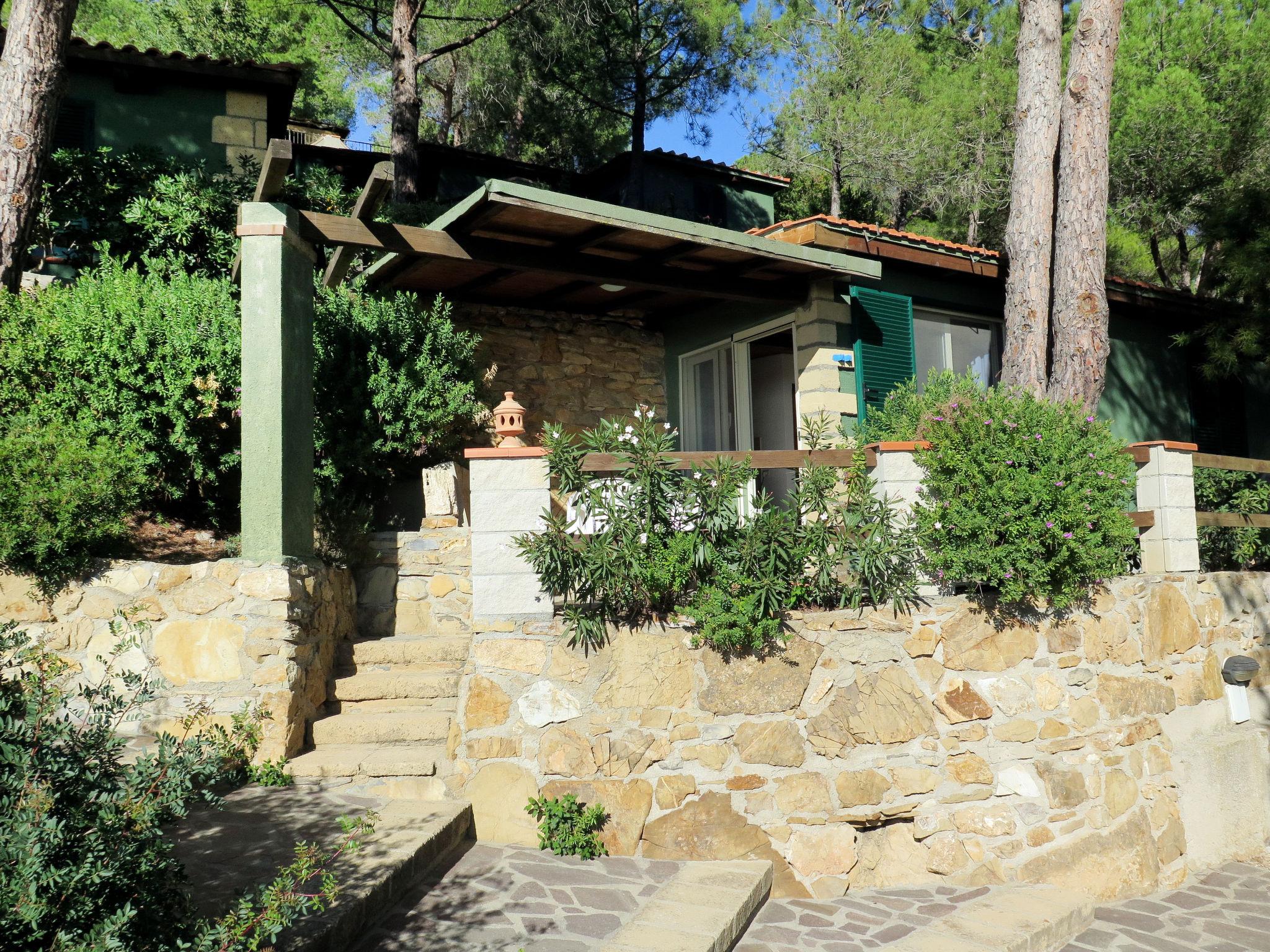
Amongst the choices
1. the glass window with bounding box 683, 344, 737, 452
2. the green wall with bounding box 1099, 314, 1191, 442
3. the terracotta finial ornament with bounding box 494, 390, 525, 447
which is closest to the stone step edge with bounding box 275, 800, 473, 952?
the terracotta finial ornament with bounding box 494, 390, 525, 447

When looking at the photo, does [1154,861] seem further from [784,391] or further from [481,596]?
[784,391]

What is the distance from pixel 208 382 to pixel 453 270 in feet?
7.22

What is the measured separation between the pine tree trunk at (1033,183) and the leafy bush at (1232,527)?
1.84 metres

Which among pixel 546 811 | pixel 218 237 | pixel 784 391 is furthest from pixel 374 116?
pixel 546 811

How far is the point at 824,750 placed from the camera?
17.1 ft

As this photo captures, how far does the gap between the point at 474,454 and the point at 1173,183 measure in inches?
399

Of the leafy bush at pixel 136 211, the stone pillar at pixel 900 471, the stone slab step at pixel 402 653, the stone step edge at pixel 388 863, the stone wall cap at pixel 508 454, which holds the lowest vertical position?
the stone step edge at pixel 388 863

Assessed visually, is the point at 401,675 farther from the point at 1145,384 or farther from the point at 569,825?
the point at 1145,384

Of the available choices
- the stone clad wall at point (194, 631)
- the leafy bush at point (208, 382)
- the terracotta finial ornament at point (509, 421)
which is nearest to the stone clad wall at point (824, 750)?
the stone clad wall at point (194, 631)

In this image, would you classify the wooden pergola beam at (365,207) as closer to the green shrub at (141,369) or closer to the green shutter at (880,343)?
the green shrub at (141,369)

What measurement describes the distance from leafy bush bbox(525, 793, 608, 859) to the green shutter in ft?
15.2

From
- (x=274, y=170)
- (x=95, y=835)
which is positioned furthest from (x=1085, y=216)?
(x=95, y=835)

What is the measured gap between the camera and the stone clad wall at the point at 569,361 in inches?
360

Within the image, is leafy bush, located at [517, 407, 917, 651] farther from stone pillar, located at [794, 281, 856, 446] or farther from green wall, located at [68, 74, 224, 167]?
green wall, located at [68, 74, 224, 167]
